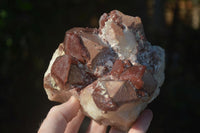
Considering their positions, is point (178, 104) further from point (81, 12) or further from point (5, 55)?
point (5, 55)

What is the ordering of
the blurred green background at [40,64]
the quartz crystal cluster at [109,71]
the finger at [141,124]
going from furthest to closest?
the blurred green background at [40,64] → the finger at [141,124] → the quartz crystal cluster at [109,71]

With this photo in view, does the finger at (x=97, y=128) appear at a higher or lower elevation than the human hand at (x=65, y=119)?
lower

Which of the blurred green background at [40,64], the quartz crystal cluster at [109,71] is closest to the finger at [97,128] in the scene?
the quartz crystal cluster at [109,71]

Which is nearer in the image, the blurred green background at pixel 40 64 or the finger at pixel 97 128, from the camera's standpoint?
the finger at pixel 97 128

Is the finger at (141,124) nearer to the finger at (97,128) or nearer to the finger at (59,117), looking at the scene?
the finger at (97,128)

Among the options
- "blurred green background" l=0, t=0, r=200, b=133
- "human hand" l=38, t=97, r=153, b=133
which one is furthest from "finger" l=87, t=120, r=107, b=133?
"blurred green background" l=0, t=0, r=200, b=133

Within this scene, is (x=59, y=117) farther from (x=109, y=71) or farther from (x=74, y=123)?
(x=109, y=71)

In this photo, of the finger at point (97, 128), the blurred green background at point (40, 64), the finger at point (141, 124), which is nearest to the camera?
the finger at point (141, 124)
